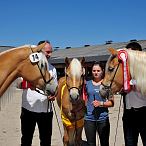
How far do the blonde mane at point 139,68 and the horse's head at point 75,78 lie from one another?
1.18 m

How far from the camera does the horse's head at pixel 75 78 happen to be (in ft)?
17.4

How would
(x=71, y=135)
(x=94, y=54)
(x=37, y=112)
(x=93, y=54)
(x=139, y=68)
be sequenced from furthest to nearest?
(x=93, y=54) < (x=94, y=54) < (x=71, y=135) < (x=37, y=112) < (x=139, y=68)

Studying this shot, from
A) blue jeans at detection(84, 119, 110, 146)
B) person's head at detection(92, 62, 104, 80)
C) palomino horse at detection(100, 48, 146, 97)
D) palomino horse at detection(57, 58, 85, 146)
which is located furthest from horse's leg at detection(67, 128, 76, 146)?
palomino horse at detection(100, 48, 146, 97)

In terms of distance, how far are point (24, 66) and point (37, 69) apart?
18cm

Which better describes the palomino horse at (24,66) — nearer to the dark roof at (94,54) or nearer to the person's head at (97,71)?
the person's head at (97,71)

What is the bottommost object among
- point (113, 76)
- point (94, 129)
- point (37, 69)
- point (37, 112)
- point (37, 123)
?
point (94, 129)

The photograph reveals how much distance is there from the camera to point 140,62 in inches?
171

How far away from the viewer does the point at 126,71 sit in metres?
4.38

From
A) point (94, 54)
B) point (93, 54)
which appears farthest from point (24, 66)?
point (93, 54)

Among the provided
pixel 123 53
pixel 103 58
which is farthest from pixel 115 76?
pixel 103 58

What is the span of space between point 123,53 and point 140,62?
245 millimetres

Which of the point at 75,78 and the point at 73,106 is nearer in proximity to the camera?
the point at 75,78

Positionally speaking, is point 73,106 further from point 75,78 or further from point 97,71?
point 97,71

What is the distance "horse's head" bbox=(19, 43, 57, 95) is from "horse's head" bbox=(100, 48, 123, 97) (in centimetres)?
74
